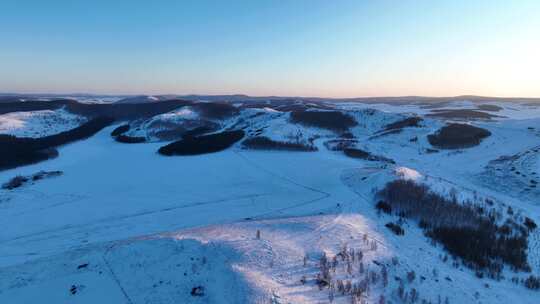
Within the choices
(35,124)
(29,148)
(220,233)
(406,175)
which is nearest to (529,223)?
(406,175)

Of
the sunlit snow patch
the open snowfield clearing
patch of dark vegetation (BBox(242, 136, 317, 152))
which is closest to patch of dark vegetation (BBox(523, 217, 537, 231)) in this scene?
the sunlit snow patch

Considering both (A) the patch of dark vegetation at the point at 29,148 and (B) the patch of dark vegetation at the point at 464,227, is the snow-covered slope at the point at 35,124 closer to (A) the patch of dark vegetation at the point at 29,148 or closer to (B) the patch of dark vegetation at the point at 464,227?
(A) the patch of dark vegetation at the point at 29,148

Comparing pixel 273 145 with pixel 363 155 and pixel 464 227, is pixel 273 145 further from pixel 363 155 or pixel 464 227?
pixel 464 227

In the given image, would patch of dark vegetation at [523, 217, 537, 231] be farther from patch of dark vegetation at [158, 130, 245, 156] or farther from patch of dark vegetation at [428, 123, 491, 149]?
patch of dark vegetation at [158, 130, 245, 156]

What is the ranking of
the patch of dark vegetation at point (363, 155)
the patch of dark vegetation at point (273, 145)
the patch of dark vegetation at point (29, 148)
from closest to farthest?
the patch of dark vegetation at point (29, 148)
the patch of dark vegetation at point (363, 155)
the patch of dark vegetation at point (273, 145)

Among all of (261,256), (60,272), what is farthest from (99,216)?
(261,256)

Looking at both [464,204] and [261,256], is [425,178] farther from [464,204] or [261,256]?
[261,256]

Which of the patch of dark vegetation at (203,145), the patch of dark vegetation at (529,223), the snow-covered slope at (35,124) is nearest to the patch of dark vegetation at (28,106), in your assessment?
the snow-covered slope at (35,124)
